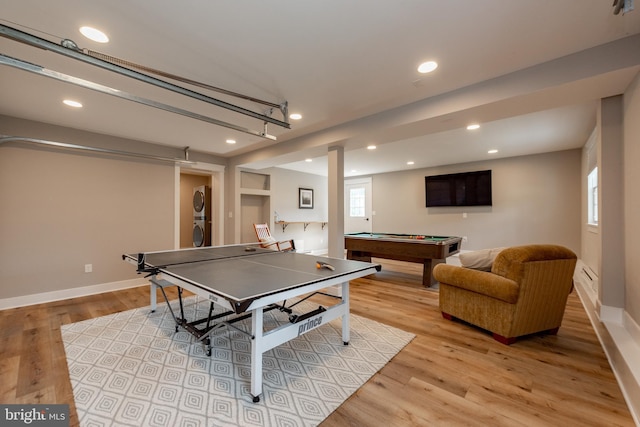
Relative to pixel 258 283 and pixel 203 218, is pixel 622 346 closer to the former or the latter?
pixel 258 283

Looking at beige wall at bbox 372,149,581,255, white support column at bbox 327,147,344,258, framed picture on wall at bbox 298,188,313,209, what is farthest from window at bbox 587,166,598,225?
framed picture on wall at bbox 298,188,313,209

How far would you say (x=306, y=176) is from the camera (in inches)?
299

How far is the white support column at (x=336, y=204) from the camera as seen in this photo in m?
3.84

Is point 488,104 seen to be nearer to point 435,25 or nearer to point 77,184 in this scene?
point 435,25

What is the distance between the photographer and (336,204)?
3.85m

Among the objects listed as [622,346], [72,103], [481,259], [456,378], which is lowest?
[456,378]

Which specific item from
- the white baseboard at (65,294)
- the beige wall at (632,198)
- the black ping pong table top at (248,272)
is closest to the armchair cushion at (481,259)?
the beige wall at (632,198)

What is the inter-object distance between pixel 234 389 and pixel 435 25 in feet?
8.99

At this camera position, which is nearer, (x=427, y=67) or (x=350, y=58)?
(x=350, y=58)

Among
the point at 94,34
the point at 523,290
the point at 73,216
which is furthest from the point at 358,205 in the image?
the point at 94,34

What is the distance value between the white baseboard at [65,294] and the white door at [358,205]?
566 cm

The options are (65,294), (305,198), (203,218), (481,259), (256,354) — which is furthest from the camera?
(305,198)

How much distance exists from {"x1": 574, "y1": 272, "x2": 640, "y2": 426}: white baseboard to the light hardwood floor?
0.05 m

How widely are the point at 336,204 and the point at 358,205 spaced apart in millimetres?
4608
